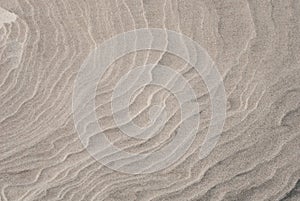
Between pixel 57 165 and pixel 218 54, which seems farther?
pixel 218 54

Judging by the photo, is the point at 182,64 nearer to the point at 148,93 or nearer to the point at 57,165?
the point at 148,93

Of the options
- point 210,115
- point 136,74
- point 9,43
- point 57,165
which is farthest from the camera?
point 9,43

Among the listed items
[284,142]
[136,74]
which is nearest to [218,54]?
[136,74]

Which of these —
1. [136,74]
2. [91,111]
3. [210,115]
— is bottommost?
[210,115]

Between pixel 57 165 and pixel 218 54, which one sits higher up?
pixel 218 54

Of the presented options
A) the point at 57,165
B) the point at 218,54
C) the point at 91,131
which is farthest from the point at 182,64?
the point at 57,165

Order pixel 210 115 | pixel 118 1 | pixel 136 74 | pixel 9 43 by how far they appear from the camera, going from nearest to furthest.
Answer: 1. pixel 210 115
2. pixel 136 74
3. pixel 9 43
4. pixel 118 1
